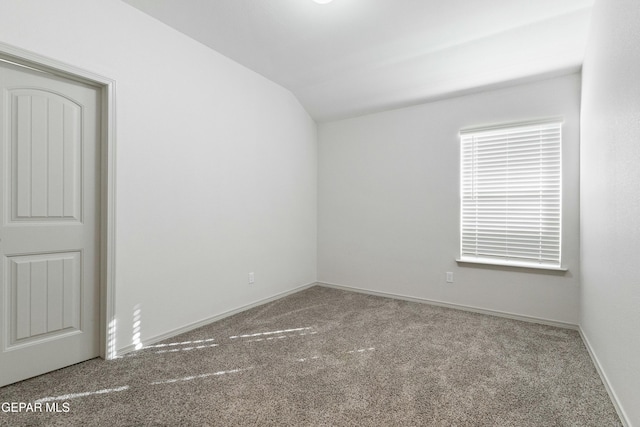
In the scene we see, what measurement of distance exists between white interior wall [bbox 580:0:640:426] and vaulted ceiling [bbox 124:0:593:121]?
1.21 feet

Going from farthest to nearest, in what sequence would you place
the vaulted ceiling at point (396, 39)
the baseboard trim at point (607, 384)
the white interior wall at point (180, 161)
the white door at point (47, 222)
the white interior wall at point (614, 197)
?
the vaulted ceiling at point (396, 39)
the white interior wall at point (180, 161)
the white door at point (47, 222)
the baseboard trim at point (607, 384)
the white interior wall at point (614, 197)

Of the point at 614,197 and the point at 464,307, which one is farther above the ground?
the point at 614,197

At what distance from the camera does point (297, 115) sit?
14.3 feet

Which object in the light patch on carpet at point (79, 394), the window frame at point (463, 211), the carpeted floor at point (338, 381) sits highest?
the window frame at point (463, 211)

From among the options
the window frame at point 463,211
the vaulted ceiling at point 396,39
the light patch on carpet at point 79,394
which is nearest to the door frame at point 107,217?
the light patch on carpet at point 79,394

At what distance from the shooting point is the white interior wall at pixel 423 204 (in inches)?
121

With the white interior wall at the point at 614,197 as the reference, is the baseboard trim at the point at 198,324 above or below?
below

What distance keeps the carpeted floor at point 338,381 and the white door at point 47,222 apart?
0.22 meters

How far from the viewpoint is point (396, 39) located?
2924 millimetres

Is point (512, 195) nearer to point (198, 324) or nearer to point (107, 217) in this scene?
point (198, 324)

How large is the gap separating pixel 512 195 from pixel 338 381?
104 inches

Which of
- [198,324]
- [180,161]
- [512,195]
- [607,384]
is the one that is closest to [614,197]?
[607,384]

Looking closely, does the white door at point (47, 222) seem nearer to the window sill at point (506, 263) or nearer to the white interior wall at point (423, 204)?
the white interior wall at point (423, 204)

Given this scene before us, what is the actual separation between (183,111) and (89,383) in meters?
2.23
